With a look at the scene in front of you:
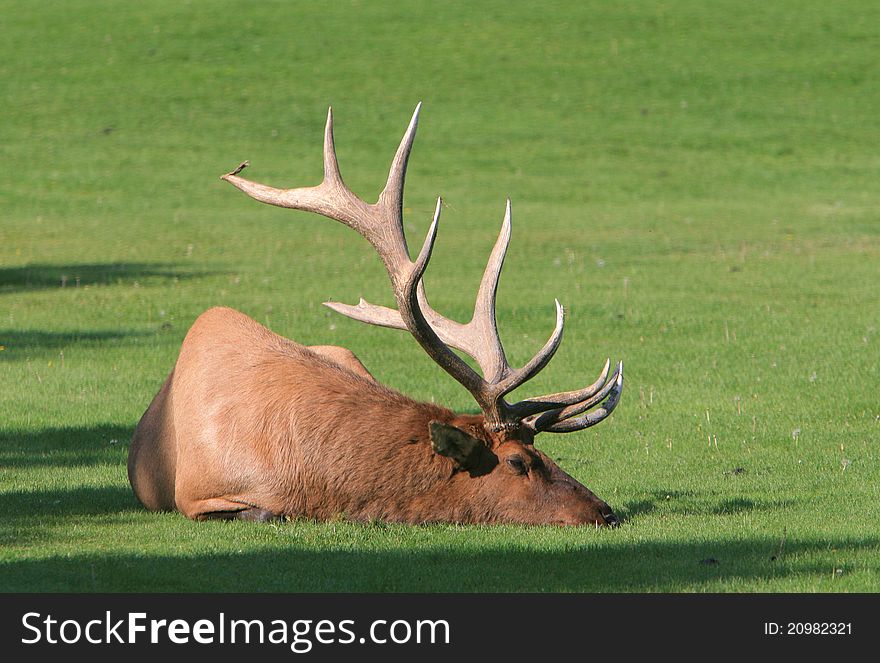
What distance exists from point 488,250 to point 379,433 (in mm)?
15694

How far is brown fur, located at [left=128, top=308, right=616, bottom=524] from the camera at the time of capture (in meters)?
8.18

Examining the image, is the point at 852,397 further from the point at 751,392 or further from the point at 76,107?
the point at 76,107

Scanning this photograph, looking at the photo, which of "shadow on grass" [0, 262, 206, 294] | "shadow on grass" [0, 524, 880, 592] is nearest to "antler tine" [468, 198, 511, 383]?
"shadow on grass" [0, 524, 880, 592]

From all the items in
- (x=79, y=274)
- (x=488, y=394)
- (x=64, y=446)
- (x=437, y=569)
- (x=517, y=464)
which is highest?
(x=79, y=274)

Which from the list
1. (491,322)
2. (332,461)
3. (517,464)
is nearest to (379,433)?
(332,461)

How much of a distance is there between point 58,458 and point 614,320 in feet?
26.3

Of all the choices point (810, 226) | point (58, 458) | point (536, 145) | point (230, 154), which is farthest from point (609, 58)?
point (58, 458)

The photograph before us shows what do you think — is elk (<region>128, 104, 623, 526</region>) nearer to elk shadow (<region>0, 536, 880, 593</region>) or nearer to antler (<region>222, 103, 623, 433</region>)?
antler (<region>222, 103, 623, 433</region>)

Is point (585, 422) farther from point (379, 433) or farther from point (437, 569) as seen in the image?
point (437, 569)

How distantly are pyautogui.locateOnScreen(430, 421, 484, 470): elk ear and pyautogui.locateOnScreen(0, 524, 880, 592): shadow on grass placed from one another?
70 centimetres

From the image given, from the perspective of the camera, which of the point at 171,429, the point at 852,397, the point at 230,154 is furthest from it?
the point at 230,154

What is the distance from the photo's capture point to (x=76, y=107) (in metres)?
39.5

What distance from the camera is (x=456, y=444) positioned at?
8.08 m

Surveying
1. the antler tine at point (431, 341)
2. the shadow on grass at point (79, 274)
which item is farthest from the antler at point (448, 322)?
the shadow on grass at point (79, 274)
